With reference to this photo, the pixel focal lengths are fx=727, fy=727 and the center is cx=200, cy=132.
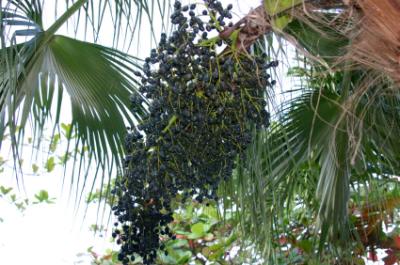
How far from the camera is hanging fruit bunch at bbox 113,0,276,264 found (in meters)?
1.84

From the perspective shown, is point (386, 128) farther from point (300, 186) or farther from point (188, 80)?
point (188, 80)

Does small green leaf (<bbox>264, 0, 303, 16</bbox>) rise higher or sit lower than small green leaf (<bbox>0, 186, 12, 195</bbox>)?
higher

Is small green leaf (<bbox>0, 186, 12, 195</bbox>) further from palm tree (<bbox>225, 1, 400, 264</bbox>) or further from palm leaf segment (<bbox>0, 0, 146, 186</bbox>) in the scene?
palm leaf segment (<bbox>0, 0, 146, 186</bbox>)

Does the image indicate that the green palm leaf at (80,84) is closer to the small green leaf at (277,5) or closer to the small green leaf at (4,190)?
the small green leaf at (277,5)

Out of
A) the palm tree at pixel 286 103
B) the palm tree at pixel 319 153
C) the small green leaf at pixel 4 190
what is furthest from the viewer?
the small green leaf at pixel 4 190

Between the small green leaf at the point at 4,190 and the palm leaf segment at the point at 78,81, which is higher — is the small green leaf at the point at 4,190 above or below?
below

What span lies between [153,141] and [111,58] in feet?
2.69

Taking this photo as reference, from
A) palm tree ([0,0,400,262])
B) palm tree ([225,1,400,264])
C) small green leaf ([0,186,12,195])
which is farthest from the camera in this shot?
small green leaf ([0,186,12,195])

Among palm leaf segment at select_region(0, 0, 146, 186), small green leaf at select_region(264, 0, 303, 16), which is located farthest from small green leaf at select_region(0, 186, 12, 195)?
small green leaf at select_region(264, 0, 303, 16)

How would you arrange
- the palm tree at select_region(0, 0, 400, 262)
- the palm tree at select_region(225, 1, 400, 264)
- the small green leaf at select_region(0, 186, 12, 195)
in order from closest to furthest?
the palm tree at select_region(0, 0, 400, 262) → the palm tree at select_region(225, 1, 400, 264) → the small green leaf at select_region(0, 186, 12, 195)

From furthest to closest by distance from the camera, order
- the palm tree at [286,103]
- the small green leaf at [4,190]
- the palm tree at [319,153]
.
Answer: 1. the small green leaf at [4,190]
2. the palm tree at [319,153]
3. the palm tree at [286,103]

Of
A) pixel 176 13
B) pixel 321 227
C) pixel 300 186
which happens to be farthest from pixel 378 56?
pixel 300 186

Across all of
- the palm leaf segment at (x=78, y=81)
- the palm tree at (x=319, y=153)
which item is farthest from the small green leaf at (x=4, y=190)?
the palm leaf segment at (x=78, y=81)

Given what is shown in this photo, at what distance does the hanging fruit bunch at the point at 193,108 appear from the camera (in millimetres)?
1842
